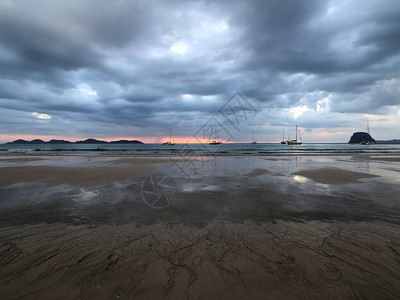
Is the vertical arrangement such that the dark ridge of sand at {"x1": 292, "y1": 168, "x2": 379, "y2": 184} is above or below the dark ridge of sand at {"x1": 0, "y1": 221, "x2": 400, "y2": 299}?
below

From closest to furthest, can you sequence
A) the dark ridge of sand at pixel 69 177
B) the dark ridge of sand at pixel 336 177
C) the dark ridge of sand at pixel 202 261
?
the dark ridge of sand at pixel 202 261, the dark ridge of sand at pixel 69 177, the dark ridge of sand at pixel 336 177

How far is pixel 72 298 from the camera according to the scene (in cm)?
276

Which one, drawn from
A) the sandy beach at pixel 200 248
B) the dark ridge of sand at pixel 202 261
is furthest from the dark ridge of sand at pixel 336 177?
the dark ridge of sand at pixel 202 261

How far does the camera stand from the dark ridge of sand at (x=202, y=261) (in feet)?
9.51

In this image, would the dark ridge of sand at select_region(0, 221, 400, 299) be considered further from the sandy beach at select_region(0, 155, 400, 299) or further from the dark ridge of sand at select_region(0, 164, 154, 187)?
the dark ridge of sand at select_region(0, 164, 154, 187)

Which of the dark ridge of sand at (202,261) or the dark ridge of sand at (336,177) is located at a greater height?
the dark ridge of sand at (202,261)

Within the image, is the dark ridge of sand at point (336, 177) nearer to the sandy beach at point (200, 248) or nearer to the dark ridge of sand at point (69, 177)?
the sandy beach at point (200, 248)

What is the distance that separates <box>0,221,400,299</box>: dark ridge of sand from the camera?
290 centimetres

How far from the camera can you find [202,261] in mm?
3641

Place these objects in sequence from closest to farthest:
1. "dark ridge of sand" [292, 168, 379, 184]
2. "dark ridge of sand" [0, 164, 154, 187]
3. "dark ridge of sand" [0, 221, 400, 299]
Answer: "dark ridge of sand" [0, 221, 400, 299]
"dark ridge of sand" [0, 164, 154, 187]
"dark ridge of sand" [292, 168, 379, 184]

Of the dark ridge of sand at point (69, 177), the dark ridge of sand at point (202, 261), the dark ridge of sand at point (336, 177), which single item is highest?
the dark ridge of sand at point (69, 177)

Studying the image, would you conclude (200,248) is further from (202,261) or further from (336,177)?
→ (336,177)

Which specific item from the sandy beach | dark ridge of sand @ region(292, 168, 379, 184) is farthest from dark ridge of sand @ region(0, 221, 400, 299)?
dark ridge of sand @ region(292, 168, 379, 184)

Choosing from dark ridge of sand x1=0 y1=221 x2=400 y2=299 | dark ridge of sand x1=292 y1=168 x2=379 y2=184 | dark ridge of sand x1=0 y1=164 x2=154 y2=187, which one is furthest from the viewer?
dark ridge of sand x1=292 y1=168 x2=379 y2=184
